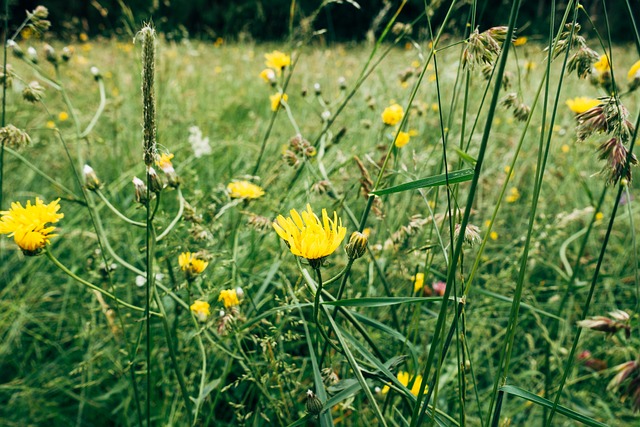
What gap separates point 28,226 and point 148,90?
0.28 metres

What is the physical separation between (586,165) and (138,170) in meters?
1.60

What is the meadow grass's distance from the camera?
0.55 meters

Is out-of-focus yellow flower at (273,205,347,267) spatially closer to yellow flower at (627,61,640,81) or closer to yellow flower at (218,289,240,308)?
yellow flower at (218,289,240,308)

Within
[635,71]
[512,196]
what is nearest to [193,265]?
[635,71]

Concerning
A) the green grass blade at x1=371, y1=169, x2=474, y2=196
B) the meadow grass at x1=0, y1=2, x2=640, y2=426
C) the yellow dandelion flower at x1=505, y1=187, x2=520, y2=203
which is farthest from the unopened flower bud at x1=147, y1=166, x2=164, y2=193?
the yellow dandelion flower at x1=505, y1=187, x2=520, y2=203

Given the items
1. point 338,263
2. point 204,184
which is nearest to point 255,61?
point 204,184

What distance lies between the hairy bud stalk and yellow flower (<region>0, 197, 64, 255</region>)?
219 millimetres

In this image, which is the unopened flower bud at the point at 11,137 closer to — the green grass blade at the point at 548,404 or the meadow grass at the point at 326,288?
the meadow grass at the point at 326,288

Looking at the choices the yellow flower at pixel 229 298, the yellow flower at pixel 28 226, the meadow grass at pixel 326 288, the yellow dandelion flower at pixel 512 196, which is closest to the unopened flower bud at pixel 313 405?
the meadow grass at pixel 326 288

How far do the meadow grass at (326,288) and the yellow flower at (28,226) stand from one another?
0.06 m

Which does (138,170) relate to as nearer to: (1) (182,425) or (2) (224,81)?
(1) (182,425)

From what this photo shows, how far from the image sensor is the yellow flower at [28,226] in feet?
1.86

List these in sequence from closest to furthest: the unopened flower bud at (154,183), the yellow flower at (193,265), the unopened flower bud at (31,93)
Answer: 1. the unopened flower bud at (154,183)
2. the yellow flower at (193,265)
3. the unopened flower bud at (31,93)

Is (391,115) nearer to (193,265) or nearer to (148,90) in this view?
(193,265)
